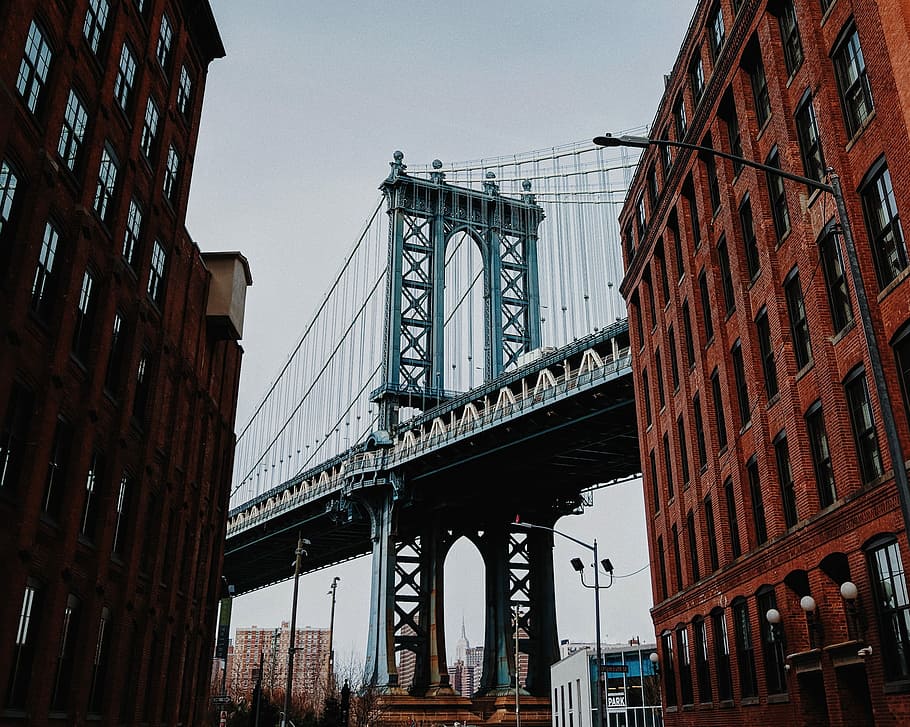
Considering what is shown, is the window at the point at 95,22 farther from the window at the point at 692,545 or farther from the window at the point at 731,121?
the window at the point at 692,545

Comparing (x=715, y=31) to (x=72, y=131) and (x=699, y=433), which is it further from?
(x=72, y=131)

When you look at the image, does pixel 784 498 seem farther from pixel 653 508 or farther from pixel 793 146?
pixel 653 508

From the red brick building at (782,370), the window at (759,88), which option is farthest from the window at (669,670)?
the window at (759,88)

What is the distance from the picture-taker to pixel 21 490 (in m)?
18.3

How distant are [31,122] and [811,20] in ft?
55.6

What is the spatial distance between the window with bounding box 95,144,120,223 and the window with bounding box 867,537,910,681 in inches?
739

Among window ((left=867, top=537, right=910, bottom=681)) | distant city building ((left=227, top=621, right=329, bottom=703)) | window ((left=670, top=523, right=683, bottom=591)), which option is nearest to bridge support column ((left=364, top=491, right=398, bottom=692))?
window ((left=670, top=523, right=683, bottom=591))

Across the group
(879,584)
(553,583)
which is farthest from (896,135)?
(553,583)

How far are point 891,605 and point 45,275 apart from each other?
17.9 metres

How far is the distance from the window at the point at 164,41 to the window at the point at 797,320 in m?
18.8

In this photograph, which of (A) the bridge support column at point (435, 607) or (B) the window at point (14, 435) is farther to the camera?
(A) the bridge support column at point (435, 607)

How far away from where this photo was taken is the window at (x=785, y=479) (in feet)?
76.5

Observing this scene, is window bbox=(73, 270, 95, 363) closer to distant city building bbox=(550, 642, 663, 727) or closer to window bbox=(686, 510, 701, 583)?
window bbox=(686, 510, 701, 583)

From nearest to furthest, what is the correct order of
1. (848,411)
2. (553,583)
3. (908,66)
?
1. (908,66)
2. (848,411)
3. (553,583)
